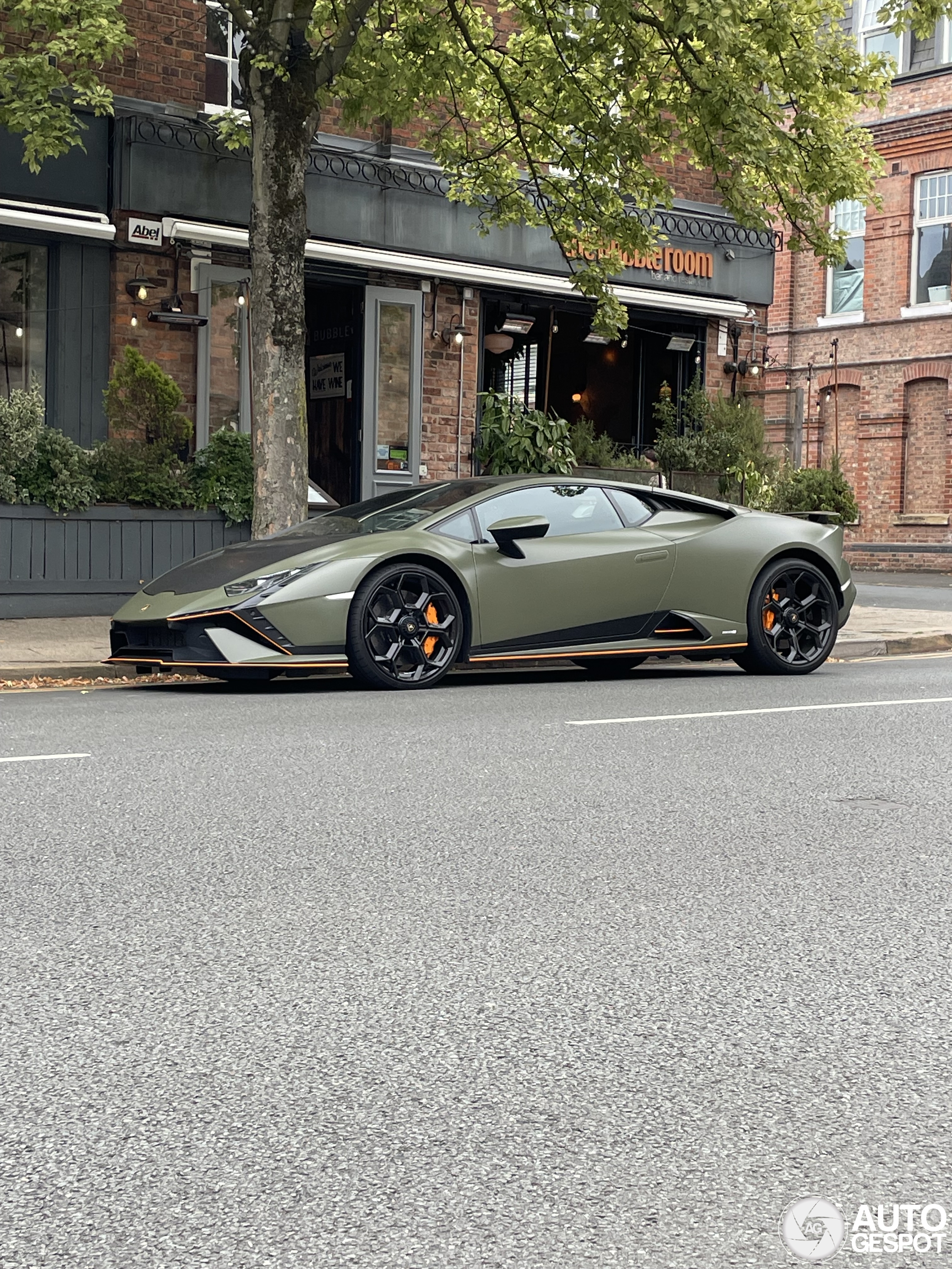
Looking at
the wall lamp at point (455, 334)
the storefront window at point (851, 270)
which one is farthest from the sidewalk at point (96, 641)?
the storefront window at point (851, 270)

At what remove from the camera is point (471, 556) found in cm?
1002

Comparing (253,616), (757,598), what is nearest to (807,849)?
(253,616)

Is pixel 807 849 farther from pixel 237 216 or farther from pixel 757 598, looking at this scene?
pixel 237 216

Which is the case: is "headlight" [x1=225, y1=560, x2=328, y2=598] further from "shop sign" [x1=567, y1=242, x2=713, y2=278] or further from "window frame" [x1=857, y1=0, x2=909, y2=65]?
"window frame" [x1=857, y1=0, x2=909, y2=65]

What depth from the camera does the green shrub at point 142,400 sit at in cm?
1576

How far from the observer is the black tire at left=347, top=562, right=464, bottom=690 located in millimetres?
9602

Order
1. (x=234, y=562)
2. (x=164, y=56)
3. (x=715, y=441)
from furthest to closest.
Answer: (x=715, y=441), (x=164, y=56), (x=234, y=562)

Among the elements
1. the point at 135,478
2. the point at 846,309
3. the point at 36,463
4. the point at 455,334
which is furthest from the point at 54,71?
the point at 846,309

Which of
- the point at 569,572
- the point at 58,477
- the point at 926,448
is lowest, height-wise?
the point at 569,572

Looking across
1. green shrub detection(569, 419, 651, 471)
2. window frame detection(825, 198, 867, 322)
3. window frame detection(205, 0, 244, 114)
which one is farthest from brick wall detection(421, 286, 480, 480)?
window frame detection(825, 198, 867, 322)

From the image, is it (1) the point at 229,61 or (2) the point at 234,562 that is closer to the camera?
(2) the point at 234,562

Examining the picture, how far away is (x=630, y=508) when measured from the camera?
10.9m

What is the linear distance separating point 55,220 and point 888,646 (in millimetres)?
9142

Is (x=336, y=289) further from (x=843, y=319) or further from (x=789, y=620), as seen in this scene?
(x=843, y=319)
